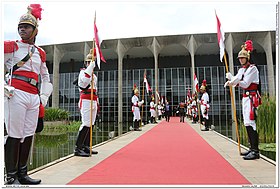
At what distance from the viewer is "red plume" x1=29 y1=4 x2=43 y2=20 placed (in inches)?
119

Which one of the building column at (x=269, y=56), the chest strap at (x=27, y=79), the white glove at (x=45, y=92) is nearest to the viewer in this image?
the chest strap at (x=27, y=79)

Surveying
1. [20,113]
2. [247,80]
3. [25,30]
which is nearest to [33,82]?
[20,113]

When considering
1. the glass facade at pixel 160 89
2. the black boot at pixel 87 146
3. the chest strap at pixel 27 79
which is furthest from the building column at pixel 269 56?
the chest strap at pixel 27 79

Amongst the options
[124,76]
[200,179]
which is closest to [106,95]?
[124,76]

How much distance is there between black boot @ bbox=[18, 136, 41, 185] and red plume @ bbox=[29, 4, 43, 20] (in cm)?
147

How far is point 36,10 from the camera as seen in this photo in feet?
9.98

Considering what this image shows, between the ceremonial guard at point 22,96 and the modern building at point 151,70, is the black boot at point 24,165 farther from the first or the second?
the modern building at point 151,70

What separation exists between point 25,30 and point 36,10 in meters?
0.34

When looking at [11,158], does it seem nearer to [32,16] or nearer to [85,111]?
[32,16]

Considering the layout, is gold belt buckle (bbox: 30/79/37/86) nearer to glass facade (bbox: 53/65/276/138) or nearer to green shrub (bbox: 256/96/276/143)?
green shrub (bbox: 256/96/276/143)

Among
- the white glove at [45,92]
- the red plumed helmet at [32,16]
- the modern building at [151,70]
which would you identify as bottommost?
the white glove at [45,92]

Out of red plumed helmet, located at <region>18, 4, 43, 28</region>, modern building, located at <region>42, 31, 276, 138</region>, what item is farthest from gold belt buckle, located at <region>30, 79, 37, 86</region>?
modern building, located at <region>42, 31, 276, 138</region>

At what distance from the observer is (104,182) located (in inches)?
115

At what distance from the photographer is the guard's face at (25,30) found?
9.42 feet
